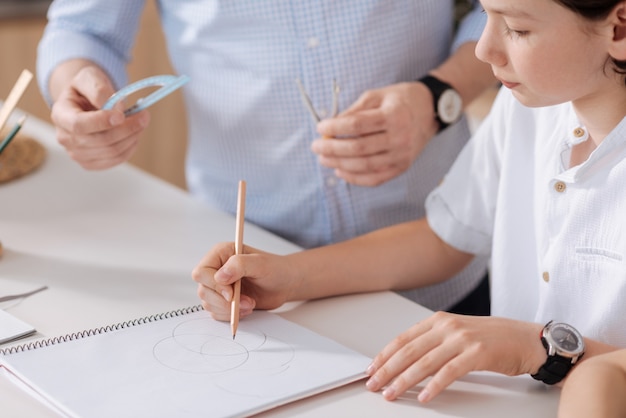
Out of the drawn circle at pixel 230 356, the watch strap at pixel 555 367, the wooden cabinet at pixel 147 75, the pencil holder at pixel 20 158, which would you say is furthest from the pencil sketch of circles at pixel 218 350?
the wooden cabinet at pixel 147 75

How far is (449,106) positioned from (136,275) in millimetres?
560

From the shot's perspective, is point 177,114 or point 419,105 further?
point 177,114

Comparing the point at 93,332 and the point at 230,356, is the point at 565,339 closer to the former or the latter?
the point at 230,356

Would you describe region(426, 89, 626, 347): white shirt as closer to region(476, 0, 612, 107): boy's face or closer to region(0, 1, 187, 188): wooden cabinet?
region(476, 0, 612, 107): boy's face

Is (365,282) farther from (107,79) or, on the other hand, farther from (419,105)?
(107,79)

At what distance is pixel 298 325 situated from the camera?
3.77ft

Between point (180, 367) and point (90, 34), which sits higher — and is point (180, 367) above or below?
below

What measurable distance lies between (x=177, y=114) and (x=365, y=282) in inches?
101

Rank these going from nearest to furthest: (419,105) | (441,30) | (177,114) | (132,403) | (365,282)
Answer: (132,403), (365,282), (419,105), (441,30), (177,114)

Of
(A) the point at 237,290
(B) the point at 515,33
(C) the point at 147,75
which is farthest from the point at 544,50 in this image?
(C) the point at 147,75

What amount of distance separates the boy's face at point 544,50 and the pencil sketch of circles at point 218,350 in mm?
387

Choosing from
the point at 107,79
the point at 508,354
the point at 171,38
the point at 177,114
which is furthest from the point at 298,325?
the point at 177,114

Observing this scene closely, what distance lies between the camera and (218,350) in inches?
41.9

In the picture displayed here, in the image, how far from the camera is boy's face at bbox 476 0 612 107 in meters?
1.03
